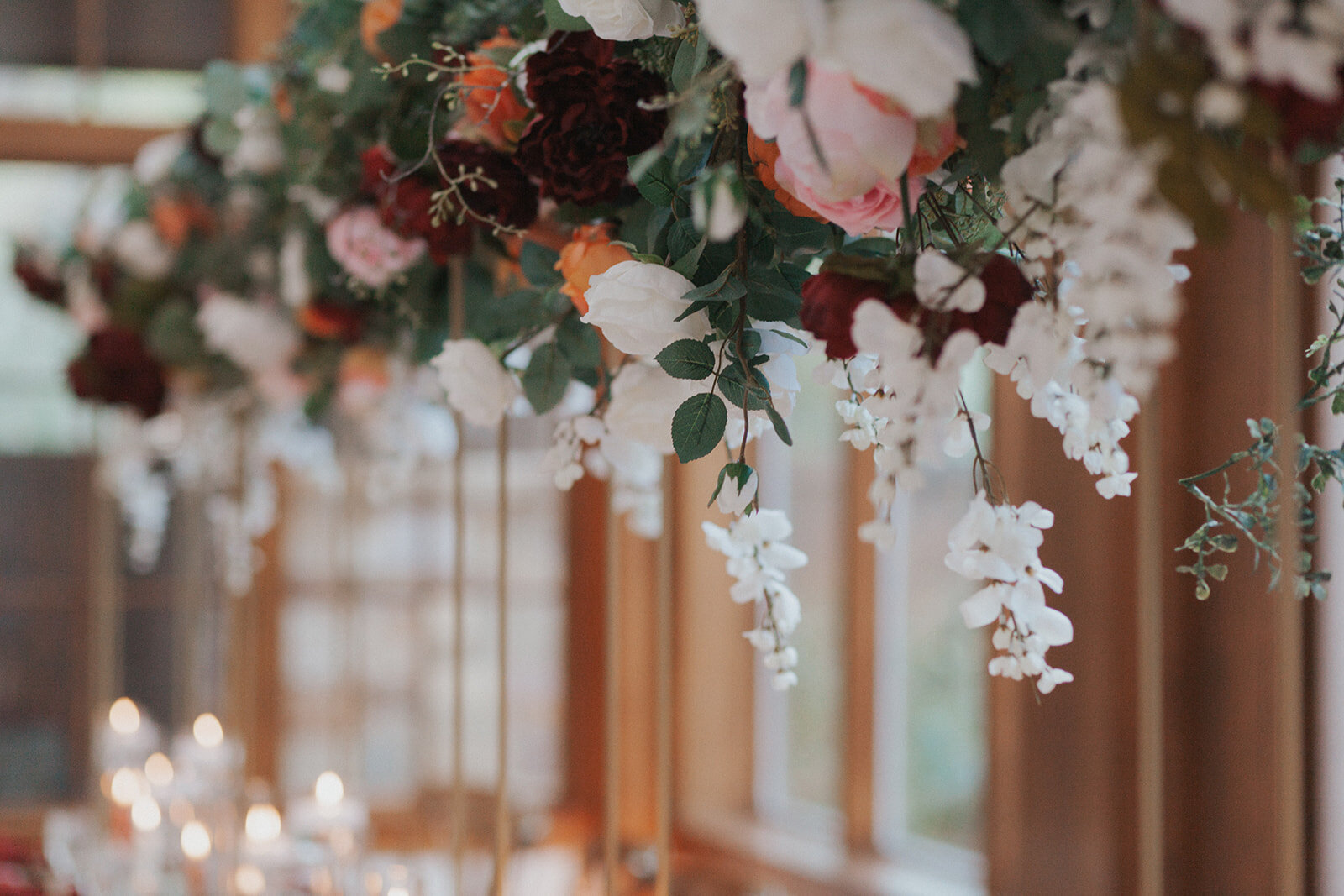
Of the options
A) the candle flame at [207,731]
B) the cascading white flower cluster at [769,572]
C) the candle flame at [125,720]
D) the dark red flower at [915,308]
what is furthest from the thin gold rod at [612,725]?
the candle flame at [125,720]

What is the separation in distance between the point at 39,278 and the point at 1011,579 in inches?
93.8

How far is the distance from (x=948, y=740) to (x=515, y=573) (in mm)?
1224

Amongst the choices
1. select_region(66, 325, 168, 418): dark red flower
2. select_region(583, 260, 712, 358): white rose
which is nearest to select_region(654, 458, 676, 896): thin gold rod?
select_region(583, 260, 712, 358): white rose

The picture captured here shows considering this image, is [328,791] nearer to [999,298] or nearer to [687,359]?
[687,359]

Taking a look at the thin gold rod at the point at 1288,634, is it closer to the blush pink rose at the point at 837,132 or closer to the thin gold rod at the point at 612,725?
the blush pink rose at the point at 837,132

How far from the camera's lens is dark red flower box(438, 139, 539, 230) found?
917mm

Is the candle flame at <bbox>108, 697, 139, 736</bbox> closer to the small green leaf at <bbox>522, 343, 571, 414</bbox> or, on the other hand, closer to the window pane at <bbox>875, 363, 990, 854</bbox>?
the window pane at <bbox>875, 363, 990, 854</bbox>

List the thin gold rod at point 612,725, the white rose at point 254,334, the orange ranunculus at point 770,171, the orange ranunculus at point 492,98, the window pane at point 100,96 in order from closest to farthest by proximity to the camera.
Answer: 1. the orange ranunculus at point 770,171
2. the orange ranunculus at point 492,98
3. the thin gold rod at point 612,725
4. the white rose at point 254,334
5. the window pane at point 100,96

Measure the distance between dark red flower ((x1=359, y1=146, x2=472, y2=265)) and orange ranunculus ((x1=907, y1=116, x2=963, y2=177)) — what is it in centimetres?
51

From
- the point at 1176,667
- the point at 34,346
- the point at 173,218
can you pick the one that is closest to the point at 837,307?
the point at 1176,667

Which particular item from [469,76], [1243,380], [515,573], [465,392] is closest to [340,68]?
[469,76]

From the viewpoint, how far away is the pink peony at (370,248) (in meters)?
1.21

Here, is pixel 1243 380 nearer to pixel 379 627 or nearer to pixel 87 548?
pixel 379 627

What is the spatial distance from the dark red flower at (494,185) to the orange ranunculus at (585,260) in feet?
0.41
